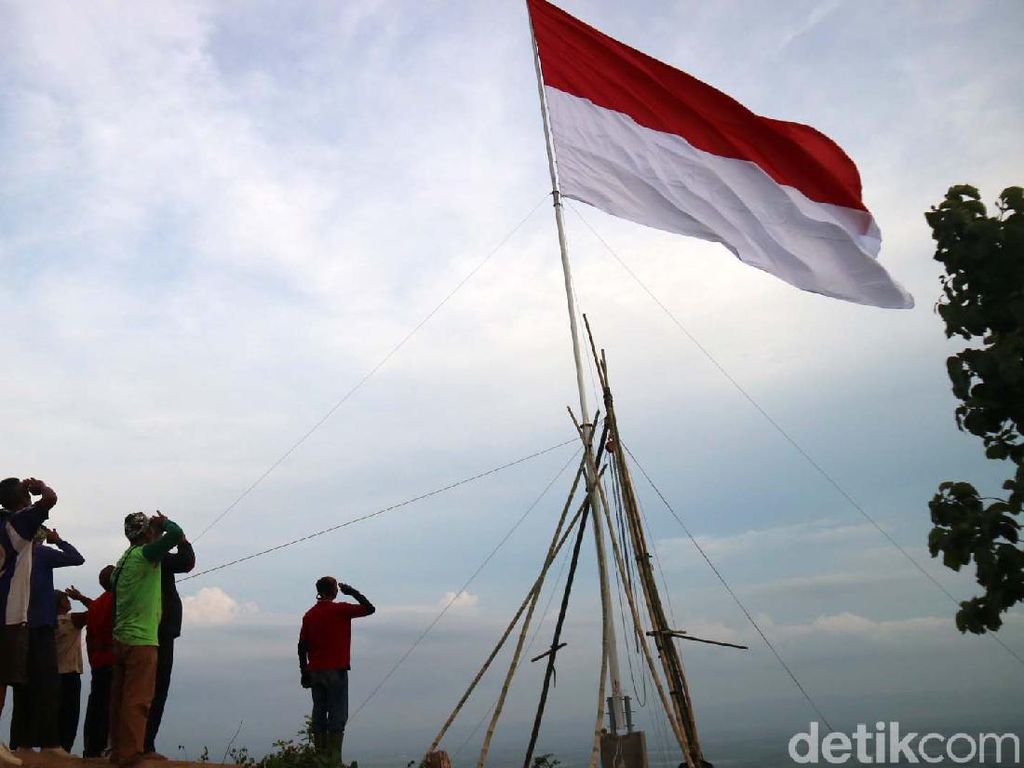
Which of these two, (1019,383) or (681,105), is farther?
(681,105)

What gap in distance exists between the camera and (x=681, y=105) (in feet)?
47.0

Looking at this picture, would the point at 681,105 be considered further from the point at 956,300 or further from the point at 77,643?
the point at 77,643

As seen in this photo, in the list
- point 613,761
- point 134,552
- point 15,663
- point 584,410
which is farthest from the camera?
point 584,410

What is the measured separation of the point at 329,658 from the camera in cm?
1040

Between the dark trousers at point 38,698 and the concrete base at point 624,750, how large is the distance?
5877mm

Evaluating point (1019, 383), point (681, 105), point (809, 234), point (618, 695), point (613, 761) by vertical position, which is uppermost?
point (681, 105)

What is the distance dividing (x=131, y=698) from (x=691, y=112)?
36.4 feet

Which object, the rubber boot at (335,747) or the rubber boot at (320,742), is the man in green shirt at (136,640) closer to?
the rubber boot at (320,742)

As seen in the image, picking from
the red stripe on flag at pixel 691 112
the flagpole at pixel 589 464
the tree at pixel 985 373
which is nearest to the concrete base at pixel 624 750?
the flagpole at pixel 589 464

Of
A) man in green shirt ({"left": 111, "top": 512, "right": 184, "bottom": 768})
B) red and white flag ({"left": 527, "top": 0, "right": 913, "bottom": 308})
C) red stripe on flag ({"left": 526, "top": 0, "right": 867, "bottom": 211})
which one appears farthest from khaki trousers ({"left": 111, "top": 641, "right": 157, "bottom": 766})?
red stripe on flag ({"left": 526, "top": 0, "right": 867, "bottom": 211})

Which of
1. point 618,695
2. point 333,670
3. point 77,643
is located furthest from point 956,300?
point 77,643

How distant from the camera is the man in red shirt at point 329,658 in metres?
10.4

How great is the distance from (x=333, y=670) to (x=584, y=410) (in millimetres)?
4512

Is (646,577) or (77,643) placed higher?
(646,577)
